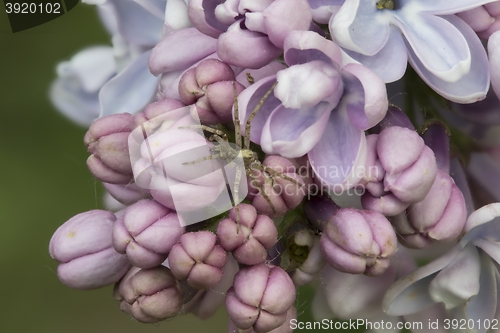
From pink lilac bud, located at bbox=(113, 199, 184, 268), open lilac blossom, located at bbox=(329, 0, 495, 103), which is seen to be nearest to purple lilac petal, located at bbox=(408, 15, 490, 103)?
open lilac blossom, located at bbox=(329, 0, 495, 103)

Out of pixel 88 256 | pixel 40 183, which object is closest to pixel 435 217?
pixel 88 256

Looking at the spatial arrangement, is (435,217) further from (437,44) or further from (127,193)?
(127,193)

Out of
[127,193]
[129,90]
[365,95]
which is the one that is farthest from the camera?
[129,90]

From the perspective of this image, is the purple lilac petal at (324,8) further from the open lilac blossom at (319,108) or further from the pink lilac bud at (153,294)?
the pink lilac bud at (153,294)

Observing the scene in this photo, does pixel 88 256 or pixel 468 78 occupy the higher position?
pixel 468 78

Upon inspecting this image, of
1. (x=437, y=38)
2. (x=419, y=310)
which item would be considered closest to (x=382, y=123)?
(x=437, y=38)

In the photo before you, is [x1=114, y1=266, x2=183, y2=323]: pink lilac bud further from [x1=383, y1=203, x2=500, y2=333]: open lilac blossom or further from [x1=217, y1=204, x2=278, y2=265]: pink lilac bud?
[x1=383, y1=203, x2=500, y2=333]: open lilac blossom

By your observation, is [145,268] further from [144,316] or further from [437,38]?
[437,38]
